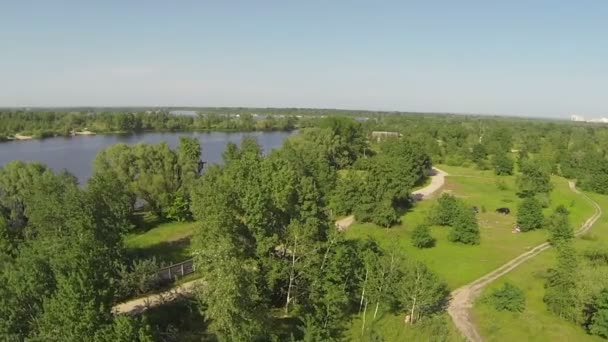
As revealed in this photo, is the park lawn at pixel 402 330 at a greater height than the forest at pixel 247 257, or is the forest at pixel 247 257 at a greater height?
the forest at pixel 247 257

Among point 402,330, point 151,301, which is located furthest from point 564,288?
point 151,301

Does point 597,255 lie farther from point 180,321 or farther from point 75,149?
point 75,149

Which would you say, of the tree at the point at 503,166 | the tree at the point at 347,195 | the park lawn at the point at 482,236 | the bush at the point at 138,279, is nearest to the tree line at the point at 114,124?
the tree at the point at 503,166

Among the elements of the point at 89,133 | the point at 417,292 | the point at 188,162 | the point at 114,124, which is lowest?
the point at 417,292

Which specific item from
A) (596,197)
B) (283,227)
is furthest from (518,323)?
(596,197)

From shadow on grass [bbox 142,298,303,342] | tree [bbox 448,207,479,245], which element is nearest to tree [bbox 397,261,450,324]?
shadow on grass [bbox 142,298,303,342]

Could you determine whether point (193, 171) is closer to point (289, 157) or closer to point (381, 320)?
point (289, 157)

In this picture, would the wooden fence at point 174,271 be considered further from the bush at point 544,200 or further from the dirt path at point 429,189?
the bush at point 544,200
